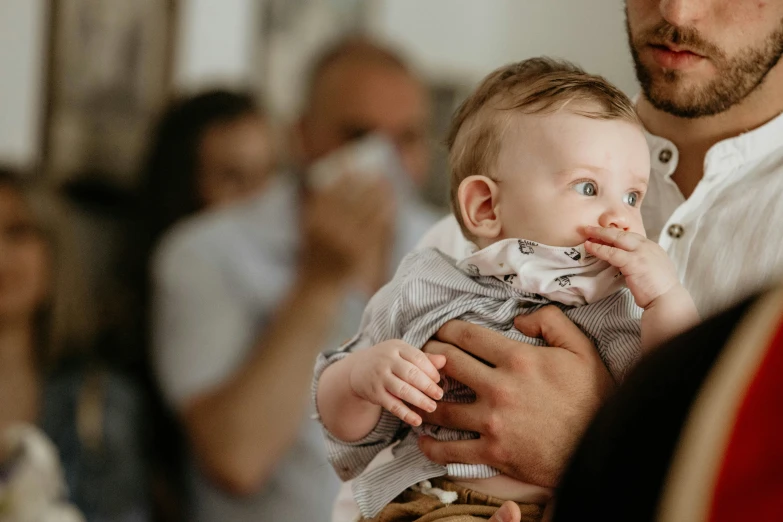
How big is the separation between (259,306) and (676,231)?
5.57 feet

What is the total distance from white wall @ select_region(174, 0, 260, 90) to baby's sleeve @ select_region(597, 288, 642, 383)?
2.48 metres

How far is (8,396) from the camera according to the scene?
2.32 metres

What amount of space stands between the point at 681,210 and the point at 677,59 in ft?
0.43

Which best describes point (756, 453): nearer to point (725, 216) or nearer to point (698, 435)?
point (698, 435)

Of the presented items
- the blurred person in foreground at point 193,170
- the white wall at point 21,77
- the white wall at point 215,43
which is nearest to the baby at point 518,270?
the blurred person in foreground at point 193,170

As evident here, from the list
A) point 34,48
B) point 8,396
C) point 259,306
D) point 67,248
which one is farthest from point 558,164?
point 34,48

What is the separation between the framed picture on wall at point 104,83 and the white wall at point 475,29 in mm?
987

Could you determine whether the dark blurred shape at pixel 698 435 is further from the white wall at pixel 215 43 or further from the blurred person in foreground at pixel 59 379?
the white wall at pixel 215 43

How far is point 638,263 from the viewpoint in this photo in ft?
2.32

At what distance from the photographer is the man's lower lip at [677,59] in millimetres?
821

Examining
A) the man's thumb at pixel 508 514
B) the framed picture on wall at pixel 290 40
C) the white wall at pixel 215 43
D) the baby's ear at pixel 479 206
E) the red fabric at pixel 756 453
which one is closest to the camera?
the red fabric at pixel 756 453

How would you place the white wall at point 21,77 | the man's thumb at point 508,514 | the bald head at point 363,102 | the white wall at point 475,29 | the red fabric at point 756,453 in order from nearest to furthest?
the red fabric at point 756,453 → the man's thumb at point 508,514 → the bald head at point 363,102 → the white wall at point 21,77 → the white wall at point 475,29

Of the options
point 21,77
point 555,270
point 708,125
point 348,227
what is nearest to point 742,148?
point 708,125

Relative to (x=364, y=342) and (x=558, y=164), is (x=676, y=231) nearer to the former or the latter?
(x=558, y=164)
